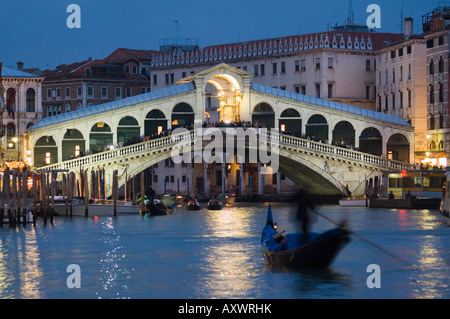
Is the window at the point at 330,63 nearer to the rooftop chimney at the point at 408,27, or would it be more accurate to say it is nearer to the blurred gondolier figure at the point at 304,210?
the rooftop chimney at the point at 408,27

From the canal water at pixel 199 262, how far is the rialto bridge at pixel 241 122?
8786 millimetres

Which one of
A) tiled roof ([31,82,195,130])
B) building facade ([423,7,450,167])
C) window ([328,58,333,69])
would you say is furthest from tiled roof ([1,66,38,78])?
building facade ([423,7,450,167])

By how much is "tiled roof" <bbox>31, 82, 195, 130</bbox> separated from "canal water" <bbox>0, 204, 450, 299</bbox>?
1159 centimetres

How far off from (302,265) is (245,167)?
1484 inches

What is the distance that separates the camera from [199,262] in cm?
2417

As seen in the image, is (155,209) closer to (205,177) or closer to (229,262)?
(229,262)

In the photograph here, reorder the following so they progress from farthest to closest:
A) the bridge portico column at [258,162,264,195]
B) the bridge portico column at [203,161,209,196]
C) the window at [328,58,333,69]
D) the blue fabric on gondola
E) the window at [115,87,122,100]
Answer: the window at [115,87,122,100]
the bridge portico column at [203,161,209,196]
the bridge portico column at [258,162,264,195]
the window at [328,58,333,69]
the blue fabric on gondola

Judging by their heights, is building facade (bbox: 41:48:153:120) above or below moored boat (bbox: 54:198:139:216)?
above

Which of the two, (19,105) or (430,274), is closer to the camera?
(430,274)

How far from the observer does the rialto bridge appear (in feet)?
145

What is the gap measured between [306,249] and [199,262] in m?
3.43

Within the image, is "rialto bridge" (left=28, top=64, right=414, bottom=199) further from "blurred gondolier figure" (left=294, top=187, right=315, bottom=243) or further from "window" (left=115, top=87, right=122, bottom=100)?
"blurred gondolier figure" (left=294, top=187, right=315, bottom=243)

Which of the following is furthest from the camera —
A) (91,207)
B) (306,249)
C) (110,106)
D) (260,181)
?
(260,181)

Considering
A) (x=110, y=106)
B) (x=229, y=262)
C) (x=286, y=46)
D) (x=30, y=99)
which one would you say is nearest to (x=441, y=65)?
(x=286, y=46)
